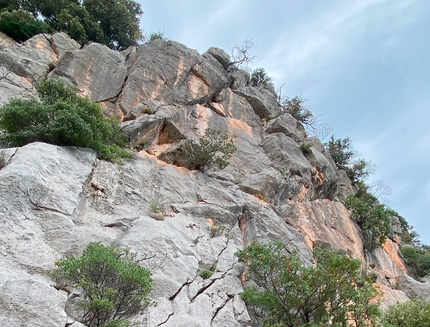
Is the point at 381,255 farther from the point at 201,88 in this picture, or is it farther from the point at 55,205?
the point at 55,205

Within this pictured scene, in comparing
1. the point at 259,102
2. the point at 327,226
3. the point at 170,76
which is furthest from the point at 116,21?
the point at 327,226

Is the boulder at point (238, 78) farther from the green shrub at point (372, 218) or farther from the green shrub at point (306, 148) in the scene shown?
the green shrub at point (372, 218)

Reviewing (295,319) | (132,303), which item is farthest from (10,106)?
(295,319)

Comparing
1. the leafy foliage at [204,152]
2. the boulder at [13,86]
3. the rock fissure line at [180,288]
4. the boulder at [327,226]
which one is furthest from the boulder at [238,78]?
the rock fissure line at [180,288]

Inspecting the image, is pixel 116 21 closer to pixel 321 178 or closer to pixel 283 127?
pixel 283 127

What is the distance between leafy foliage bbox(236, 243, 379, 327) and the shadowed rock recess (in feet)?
2.19

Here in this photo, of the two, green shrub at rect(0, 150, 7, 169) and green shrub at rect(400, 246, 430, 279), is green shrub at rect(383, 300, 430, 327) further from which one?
green shrub at rect(0, 150, 7, 169)

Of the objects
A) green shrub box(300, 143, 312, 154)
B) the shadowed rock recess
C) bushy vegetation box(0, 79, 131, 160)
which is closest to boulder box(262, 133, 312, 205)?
the shadowed rock recess

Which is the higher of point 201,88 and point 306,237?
point 201,88

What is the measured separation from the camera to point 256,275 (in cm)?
1023

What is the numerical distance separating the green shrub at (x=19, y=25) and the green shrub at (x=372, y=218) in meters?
18.5

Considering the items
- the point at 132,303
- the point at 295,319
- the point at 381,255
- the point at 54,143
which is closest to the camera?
the point at 132,303

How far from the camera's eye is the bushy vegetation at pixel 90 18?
72.7ft

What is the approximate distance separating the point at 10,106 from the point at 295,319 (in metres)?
9.75
